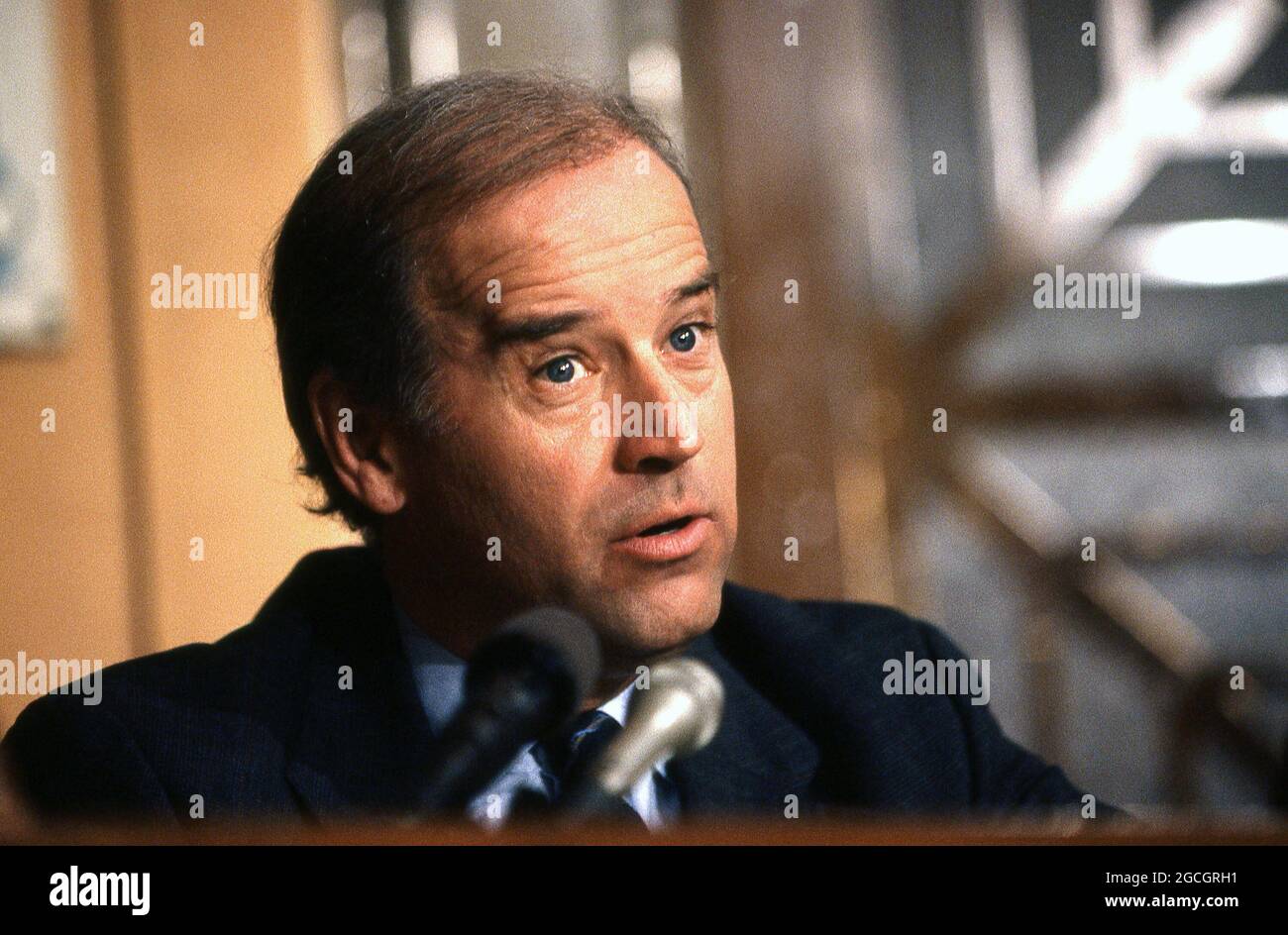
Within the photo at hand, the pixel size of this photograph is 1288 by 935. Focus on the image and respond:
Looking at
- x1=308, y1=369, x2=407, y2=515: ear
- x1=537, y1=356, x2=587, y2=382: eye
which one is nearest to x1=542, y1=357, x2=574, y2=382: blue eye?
x1=537, y1=356, x2=587, y2=382: eye

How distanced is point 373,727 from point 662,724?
22 cm

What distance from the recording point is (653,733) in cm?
56

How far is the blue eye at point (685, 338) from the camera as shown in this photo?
0.70 m

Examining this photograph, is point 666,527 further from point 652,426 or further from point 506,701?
point 506,701

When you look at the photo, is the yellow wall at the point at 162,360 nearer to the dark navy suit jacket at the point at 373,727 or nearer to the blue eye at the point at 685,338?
the dark navy suit jacket at the point at 373,727

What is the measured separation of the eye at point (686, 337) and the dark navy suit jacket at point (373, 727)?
16 cm

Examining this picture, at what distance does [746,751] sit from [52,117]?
64 cm

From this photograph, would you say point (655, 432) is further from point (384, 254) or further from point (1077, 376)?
point (1077, 376)

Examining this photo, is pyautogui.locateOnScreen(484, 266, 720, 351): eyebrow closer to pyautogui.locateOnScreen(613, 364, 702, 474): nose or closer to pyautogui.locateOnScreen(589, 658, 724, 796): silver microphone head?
pyautogui.locateOnScreen(613, 364, 702, 474): nose

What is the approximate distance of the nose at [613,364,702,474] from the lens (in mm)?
683

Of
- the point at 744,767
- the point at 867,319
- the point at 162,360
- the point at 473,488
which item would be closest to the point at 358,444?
the point at 473,488

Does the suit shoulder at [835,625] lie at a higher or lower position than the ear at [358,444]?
lower

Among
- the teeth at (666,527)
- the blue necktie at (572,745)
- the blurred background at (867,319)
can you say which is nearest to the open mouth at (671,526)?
the teeth at (666,527)
